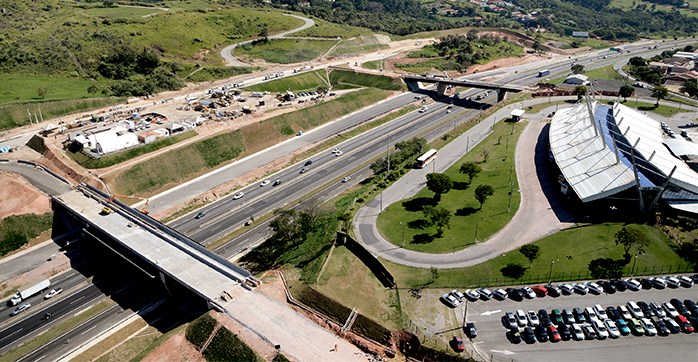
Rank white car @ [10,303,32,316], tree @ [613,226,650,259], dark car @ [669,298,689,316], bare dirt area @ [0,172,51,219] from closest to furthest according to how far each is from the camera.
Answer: dark car @ [669,298,689,316] < tree @ [613,226,650,259] < white car @ [10,303,32,316] < bare dirt area @ [0,172,51,219]

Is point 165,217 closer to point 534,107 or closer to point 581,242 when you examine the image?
point 581,242

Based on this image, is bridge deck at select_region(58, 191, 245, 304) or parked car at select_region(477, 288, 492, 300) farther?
bridge deck at select_region(58, 191, 245, 304)

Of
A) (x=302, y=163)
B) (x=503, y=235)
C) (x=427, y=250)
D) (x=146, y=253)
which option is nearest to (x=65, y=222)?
(x=146, y=253)

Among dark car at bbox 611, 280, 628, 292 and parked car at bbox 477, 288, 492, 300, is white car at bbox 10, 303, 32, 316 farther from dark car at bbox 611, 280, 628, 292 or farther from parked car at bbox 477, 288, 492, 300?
dark car at bbox 611, 280, 628, 292

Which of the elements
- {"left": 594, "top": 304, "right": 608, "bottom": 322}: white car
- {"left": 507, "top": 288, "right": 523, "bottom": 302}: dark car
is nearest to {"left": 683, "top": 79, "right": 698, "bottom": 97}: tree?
{"left": 594, "top": 304, "right": 608, "bottom": 322}: white car

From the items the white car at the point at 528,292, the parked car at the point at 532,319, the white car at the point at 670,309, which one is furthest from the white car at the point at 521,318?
the white car at the point at 670,309

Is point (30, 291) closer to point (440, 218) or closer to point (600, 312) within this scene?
point (440, 218)
